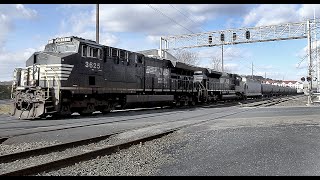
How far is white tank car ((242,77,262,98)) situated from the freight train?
25.1m

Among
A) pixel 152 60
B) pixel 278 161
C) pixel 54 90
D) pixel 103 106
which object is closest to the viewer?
pixel 278 161

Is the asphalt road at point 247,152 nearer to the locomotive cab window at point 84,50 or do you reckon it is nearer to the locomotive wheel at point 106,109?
the locomotive cab window at point 84,50

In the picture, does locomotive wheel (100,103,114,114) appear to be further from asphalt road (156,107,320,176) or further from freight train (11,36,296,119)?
asphalt road (156,107,320,176)

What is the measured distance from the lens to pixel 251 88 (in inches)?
2003

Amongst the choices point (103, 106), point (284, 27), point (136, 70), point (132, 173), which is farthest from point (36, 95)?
point (284, 27)

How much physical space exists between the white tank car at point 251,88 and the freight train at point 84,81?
25095 millimetres

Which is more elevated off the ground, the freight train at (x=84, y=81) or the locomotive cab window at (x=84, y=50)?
the locomotive cab window at (x=84, y=50)

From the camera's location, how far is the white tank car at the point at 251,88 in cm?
4762

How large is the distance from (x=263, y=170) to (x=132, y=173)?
242 centimetres

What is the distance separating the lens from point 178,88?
87.9 ft

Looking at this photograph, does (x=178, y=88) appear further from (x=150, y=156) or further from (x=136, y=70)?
(x=150, y=156)

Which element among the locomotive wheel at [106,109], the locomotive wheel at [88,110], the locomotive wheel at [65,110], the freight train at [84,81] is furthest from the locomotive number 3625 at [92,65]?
the locomotive wheel at [106,109]

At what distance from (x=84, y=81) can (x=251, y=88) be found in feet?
127

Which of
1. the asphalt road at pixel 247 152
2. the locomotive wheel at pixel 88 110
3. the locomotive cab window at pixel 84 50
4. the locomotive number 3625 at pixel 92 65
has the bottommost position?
the asphalt road at pixel 247 152
